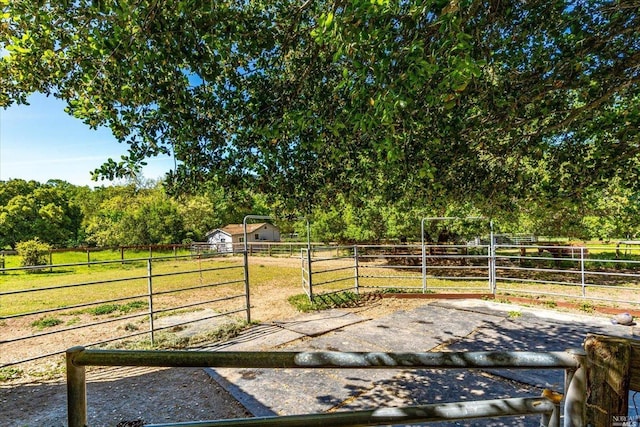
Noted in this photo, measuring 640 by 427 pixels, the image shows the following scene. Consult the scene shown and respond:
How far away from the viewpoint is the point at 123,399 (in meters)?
2.87

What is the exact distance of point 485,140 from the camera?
3.37m

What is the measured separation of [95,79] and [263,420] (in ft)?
8.21

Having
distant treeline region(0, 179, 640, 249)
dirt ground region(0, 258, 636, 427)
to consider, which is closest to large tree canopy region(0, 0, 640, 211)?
distant treeline region(0, 179, 640, 249)

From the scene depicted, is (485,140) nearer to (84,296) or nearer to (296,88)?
(296,88)

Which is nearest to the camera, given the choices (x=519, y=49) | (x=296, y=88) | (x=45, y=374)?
(x=296, y=88)

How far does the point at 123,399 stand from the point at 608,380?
339cm

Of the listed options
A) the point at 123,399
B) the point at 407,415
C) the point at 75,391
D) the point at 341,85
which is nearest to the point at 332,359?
the point at 407,415

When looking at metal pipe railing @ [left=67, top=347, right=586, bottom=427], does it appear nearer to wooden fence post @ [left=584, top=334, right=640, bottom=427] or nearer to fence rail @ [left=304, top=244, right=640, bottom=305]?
wooden fence post @ [left=584, top=334, right=640, bottom=427]

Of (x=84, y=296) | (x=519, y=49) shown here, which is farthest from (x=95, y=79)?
(x=84, y=296)

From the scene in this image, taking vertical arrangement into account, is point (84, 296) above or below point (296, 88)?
below

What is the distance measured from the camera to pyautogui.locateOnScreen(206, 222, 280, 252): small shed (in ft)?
102

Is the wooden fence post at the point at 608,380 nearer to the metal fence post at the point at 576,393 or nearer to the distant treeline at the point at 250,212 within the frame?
the metal fence post at the point at 576,393

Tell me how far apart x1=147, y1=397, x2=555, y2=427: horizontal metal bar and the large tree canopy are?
1338 mm

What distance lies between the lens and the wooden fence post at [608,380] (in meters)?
0.92
